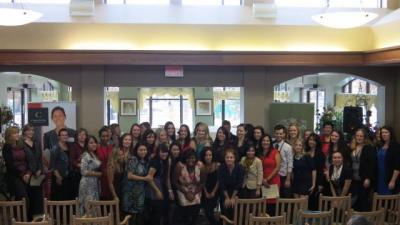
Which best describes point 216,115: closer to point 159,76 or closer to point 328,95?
point 328,95

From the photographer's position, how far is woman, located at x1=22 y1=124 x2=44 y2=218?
5973mm

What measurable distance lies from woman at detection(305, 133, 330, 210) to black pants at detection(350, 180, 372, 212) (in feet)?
1.27

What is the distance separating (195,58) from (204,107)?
8760mm

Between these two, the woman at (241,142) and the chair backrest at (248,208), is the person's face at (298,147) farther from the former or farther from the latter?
the chair backrest at (248,208)

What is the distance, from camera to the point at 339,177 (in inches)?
225

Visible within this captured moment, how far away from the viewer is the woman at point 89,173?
5.54 m

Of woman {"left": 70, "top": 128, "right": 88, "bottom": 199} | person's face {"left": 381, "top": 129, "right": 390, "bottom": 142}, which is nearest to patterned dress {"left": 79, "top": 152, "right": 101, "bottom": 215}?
woman {"left": 70, "top": 128, "right": 88, "bottom": 199}

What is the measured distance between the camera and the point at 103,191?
19.1 feet

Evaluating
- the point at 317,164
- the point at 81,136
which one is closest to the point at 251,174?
the point at 317,164

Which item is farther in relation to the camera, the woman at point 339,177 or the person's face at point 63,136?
the person's face at point 63,136

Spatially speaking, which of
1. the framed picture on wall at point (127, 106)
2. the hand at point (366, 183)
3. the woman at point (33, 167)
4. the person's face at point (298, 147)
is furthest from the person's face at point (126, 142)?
the framed picture on wall at point (127, 106)

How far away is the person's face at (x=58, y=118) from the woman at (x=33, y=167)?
1.17 meters

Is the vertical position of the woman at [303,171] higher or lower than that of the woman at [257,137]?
lower

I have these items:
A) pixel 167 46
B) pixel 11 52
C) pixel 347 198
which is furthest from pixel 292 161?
pixel 11 52
